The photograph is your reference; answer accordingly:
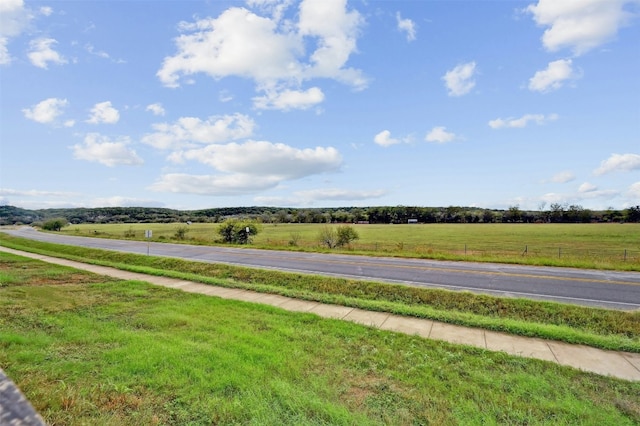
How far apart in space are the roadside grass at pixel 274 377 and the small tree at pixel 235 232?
87.6 feet

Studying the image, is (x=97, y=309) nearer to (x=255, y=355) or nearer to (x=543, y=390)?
(x=255, y=355)

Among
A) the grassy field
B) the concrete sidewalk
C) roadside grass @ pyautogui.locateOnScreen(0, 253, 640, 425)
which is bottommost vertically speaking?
the grassy field

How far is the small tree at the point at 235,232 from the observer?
33750 millimetres

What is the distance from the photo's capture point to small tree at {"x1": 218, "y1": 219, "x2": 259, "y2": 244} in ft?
111

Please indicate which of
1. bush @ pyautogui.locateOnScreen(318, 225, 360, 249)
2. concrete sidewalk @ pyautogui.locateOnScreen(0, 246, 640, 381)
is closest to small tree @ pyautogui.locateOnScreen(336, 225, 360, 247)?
bush @ pyautogui.locateOnScreen(318, 225, 360, 249)

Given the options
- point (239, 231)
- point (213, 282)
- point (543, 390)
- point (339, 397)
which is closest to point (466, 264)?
point (213, 282)

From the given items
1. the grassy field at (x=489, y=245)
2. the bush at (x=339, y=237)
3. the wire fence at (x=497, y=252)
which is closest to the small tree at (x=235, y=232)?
the grassy field at (x=489, y=245)

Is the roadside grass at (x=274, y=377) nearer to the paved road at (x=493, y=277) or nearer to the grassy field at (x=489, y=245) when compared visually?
the paved road at (x=493, y=277)

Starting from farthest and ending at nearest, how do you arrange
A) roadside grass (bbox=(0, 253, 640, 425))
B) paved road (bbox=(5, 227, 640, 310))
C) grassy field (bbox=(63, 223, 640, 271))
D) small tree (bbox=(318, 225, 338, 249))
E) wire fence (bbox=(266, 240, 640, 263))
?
1. small tree (bbox=(318, 225, 338, 249))
2. wire fence (bbox=(266, 240, 640, 263))
3. grassy field (bbox=(63, 223, 640, 271))
4. paved road (bbox=(5, 227, 640, 310))
5. roadside grass (bbox=(0, 253, 640, 425))

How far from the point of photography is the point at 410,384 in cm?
439

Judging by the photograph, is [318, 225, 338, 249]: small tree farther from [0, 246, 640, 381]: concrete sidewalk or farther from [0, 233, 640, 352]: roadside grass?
[0, 246, 640, 381]: concrete sidewalk

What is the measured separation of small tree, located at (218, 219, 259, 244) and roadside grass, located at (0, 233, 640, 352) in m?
20.2

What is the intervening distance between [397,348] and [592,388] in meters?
2.58

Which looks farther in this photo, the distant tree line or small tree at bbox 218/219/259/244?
the distant tree line
